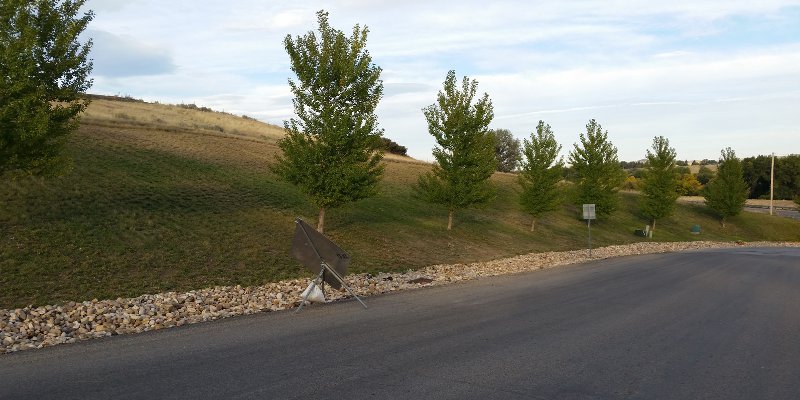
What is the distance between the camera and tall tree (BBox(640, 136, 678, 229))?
53.6 metres

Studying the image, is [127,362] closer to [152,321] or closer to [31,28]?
[152,321]

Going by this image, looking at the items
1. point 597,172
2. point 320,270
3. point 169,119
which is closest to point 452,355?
point 320,270

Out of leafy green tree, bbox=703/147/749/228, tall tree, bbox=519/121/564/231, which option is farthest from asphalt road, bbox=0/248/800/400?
leafy green tree, bbox=703/147/749/228

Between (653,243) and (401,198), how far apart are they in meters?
20.9

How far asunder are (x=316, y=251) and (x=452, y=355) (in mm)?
5177

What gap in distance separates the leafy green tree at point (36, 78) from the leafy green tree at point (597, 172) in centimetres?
3952

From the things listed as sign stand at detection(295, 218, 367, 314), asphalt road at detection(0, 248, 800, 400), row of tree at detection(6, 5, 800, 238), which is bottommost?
asphalt road at detection(0, 248, 800, 400)

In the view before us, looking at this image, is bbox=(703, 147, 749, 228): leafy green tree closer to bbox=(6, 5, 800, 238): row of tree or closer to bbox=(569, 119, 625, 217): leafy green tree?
bbox=(569, 119, 625, 217): leafy green tree

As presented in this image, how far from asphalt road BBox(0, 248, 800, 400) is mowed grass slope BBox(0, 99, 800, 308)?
595 cm

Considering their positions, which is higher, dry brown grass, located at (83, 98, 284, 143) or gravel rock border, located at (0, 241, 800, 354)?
dry brown grass, located at (83, 98, 284, 143)

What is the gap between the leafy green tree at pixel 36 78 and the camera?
1571 cm

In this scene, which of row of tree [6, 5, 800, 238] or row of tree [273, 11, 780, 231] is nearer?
row of tree [6, 5, 800, 238]

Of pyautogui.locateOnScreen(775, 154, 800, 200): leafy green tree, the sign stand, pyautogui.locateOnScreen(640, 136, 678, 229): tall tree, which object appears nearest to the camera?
the sign stand

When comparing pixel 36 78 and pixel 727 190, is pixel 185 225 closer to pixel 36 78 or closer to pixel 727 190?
pixel 36 78
